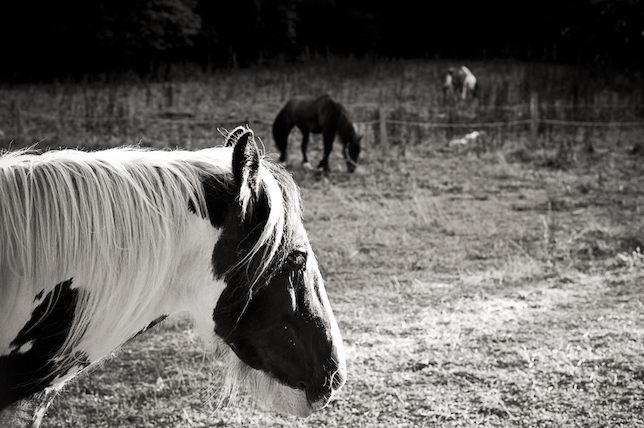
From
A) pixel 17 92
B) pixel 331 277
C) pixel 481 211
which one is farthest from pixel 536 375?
pixel 17 92

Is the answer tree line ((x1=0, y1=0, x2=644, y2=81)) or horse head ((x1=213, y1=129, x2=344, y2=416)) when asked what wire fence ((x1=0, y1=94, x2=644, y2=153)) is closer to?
tree line ((x1=0, y1=0, x2=644, y2=81))

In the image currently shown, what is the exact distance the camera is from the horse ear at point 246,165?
1.29 meters

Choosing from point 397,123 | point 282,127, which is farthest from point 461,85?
point 282,127

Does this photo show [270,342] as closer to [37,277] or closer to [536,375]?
[37,277]

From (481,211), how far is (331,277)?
9.16 feet

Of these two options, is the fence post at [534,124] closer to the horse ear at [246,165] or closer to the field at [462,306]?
the field at [462,306]

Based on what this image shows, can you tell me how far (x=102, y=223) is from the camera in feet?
4.28

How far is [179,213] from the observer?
136cm

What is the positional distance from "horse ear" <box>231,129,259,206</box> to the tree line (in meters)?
18.6

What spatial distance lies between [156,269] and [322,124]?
346 inches

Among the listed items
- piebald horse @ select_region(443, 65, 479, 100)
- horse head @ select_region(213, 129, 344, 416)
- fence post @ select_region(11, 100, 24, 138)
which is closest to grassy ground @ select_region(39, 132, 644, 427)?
horse head @ select_region(213, 129, 344, 416)

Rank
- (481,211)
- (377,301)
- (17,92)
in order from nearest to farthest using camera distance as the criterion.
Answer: (377,301), (481,211), (17,92)

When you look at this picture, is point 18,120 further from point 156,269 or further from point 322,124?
point 156,269

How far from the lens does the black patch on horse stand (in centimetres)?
126
